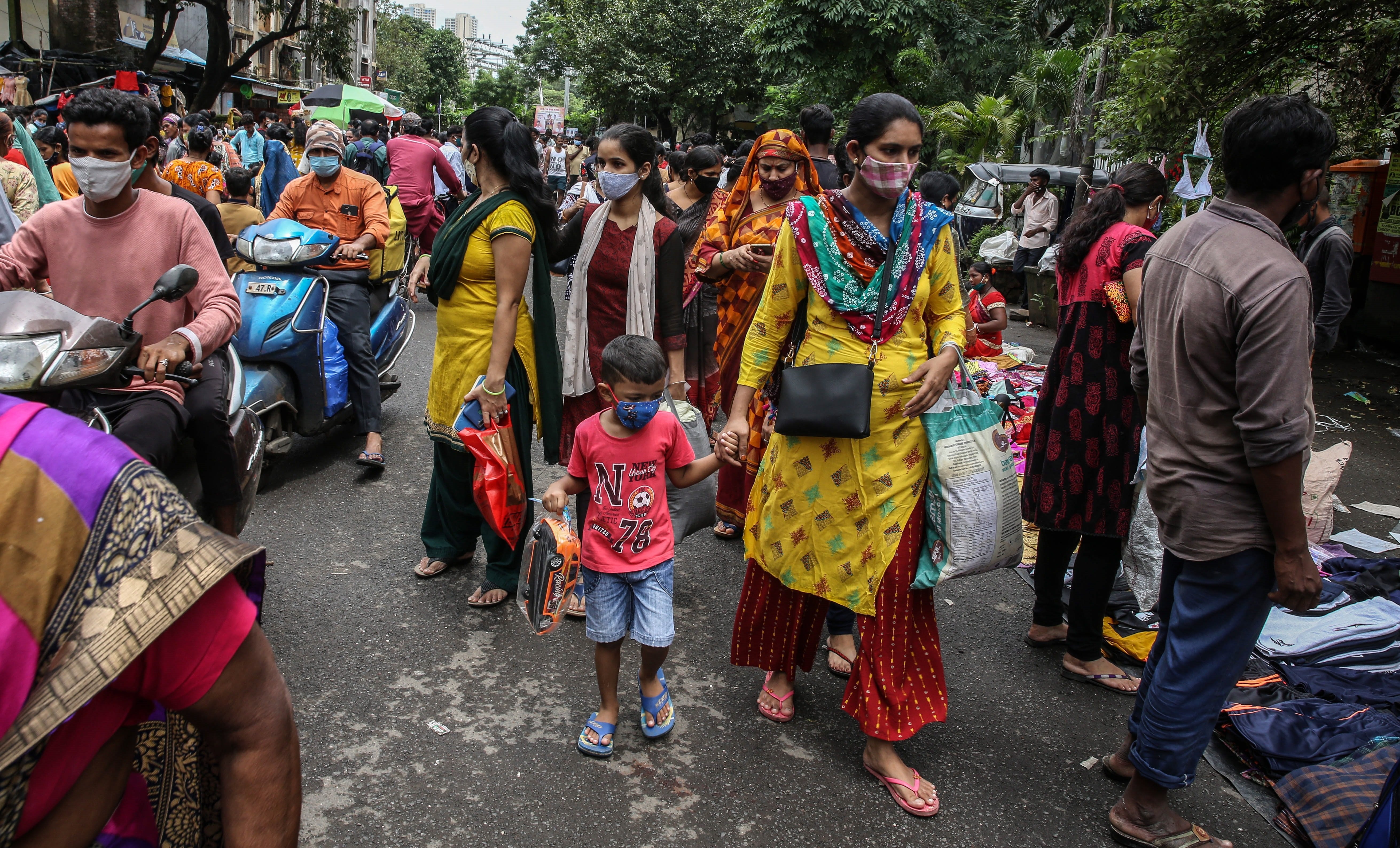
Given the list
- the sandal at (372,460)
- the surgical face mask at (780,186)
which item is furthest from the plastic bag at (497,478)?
the sandal at (372,460)

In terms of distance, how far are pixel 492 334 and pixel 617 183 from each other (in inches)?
30.4

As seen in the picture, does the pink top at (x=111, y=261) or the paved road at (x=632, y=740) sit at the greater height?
the pink top at (x=111, y=261)

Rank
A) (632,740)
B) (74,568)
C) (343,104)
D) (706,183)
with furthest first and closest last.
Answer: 1. (343,104)
2. (706,183)
3. (632,740)
4. (74,568)

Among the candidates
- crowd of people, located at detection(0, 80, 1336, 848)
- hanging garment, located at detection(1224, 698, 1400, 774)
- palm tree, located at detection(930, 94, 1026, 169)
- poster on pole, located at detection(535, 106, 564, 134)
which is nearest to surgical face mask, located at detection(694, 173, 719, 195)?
crowd of people, located at detection(0, 80, 1336, 848)

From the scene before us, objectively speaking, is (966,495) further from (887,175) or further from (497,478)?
(497,478)

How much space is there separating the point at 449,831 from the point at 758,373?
5.06 feet

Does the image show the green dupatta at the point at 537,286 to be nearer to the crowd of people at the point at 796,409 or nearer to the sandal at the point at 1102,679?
the crowd of people at the point at 796,409

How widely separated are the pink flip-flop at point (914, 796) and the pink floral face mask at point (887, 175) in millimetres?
1679

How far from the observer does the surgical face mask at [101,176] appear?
10.1 feet

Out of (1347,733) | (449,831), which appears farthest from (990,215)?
(449,831)

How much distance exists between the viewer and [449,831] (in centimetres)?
262

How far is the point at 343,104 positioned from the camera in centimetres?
1922

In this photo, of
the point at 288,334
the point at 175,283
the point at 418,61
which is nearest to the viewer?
the point at 175,283

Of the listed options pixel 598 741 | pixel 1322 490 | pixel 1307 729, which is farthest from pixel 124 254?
pixel 1322 490
